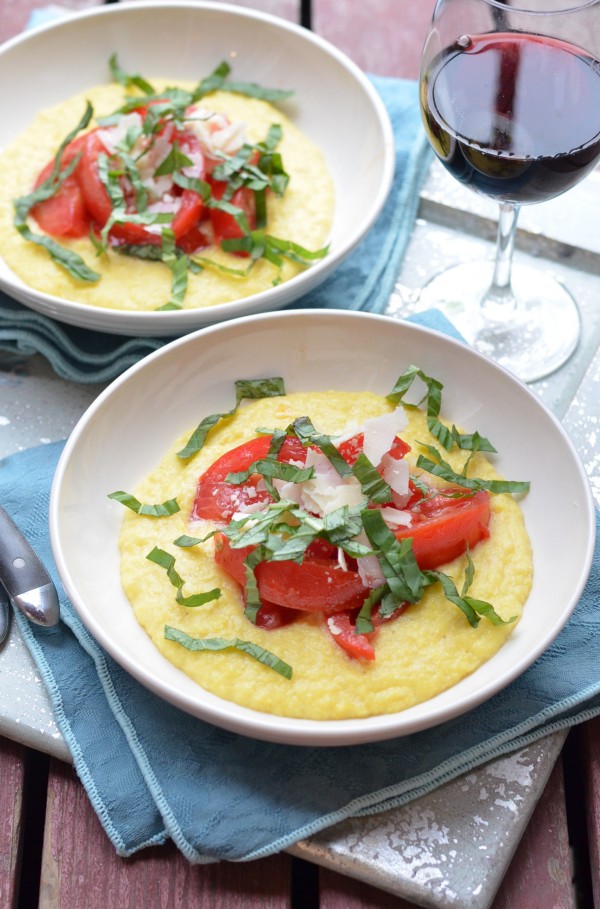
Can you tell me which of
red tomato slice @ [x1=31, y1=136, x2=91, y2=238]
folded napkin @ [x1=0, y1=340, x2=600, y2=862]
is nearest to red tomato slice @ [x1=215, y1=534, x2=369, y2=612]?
folded napkin @ [x1=0, y1=340, x2=600, y2=862]

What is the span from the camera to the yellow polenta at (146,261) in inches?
103

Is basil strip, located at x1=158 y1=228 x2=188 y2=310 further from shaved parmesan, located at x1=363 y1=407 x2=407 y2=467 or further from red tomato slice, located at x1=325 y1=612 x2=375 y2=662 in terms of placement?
red tomato slice, located at x1=325 y1=612 x2=375 y2=662

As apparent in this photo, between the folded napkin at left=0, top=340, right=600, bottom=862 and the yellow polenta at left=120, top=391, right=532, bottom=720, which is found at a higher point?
the yellow polenta at left=120, top=391, right=532, bottom=720

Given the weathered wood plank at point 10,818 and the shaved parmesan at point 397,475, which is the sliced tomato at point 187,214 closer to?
the shaved parmesan at point 397,475

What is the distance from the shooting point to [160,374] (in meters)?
2.30

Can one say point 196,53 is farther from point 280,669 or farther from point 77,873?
point 77,873

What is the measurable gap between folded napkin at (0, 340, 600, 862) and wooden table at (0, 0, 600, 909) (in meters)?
0.08

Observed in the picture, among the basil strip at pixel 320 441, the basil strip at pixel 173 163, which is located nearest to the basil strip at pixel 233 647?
the basil strip at pixel 320 441

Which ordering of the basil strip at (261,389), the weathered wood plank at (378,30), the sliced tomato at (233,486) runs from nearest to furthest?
1. the sliced tomato at (233,486)
2. the basil strip at (261,389)
3. the weathered wood plank at (378,30)

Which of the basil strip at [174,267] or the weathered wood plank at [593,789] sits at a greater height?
the basil strip at [174,267]

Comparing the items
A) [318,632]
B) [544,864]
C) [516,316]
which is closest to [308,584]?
[318,632]

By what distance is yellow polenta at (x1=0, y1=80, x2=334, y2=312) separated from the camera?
2.61 metres

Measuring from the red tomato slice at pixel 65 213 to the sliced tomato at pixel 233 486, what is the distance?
35.9 inches

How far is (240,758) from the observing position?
1.94 m
